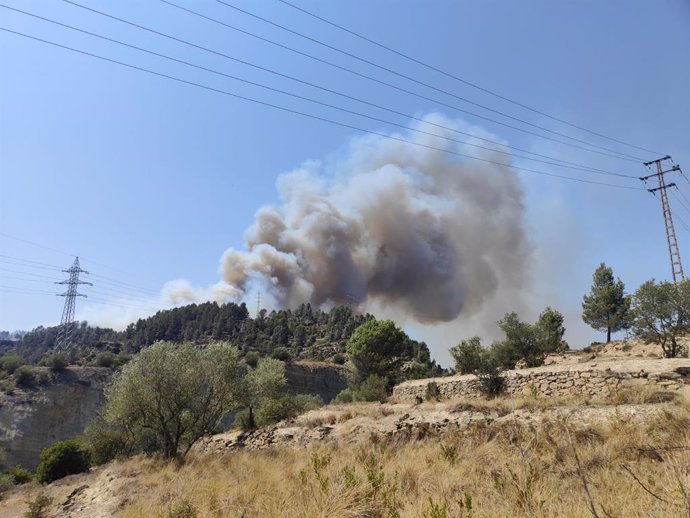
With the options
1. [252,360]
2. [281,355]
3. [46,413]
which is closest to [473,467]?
[252,360]

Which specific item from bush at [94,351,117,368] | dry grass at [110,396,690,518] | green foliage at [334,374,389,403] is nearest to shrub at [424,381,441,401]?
green foliage at [334,374,389,403]

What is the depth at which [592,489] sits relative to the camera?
6.25 m

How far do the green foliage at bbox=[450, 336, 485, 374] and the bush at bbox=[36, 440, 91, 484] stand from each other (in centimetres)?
2923

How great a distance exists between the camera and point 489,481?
25.1ft

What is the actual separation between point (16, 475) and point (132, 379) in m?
26.2

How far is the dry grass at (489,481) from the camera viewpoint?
205 inches

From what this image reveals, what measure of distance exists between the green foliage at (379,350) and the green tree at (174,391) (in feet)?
83.3

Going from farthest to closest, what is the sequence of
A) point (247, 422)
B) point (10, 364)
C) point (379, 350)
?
point (10, 364), point (379, 350), point (247, 422)

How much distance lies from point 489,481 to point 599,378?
51.0ft

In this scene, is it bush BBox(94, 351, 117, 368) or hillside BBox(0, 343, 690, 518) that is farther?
bush BBox(94, 351, 117, 368)

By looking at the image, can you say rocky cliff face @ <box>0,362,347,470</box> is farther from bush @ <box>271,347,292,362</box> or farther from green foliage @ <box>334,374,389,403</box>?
green foliage @ <box>334,374,389,403</box>

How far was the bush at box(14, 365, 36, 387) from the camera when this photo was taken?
59.5m

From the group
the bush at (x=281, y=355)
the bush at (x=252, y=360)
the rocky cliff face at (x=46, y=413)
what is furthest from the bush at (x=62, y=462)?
the bush at (x=281, y=355)

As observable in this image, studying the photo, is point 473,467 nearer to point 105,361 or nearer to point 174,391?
point 174,391
